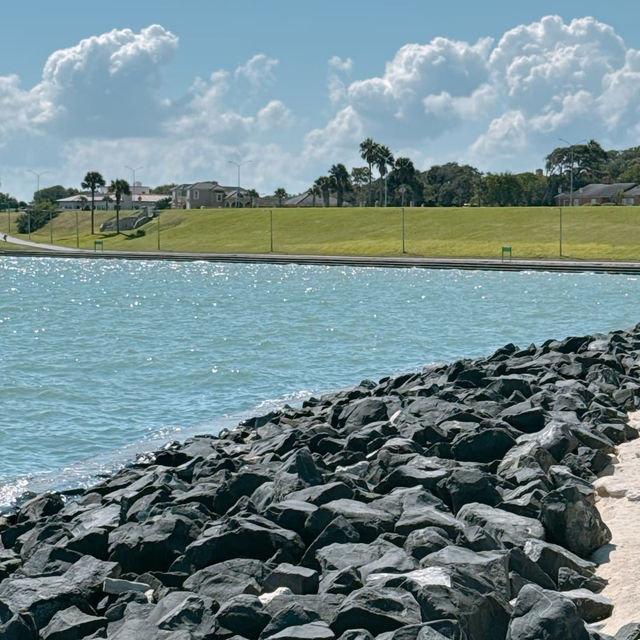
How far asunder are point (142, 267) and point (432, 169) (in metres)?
92.6

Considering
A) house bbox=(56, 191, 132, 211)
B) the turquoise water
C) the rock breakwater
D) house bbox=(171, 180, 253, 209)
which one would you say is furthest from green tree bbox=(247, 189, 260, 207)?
the rock breakwater

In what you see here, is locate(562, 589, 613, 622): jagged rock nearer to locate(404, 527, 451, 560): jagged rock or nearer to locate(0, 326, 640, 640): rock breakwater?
locate(0, 326, 640, 640): rock breakwater

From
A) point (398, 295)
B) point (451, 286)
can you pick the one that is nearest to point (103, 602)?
point (398, 295)

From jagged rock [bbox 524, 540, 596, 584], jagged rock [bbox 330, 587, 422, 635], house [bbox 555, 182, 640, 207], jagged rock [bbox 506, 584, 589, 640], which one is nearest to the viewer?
jagged rock [bbox 506, 584, 589, 640]

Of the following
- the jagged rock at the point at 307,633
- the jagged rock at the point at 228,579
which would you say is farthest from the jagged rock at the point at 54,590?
the jagged rock at the point at 307,633

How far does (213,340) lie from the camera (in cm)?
2944

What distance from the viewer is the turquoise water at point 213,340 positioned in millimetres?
16281

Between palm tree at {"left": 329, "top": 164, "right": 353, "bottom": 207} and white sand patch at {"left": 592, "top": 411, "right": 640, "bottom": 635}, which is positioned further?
palm tree at {"left": 329, "top": 164, "right": 353, "bottom": 207}

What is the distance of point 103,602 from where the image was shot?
677 centimetres

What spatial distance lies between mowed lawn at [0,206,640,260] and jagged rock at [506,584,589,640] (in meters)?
Result: 69.2

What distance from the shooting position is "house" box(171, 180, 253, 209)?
16338 centimetres

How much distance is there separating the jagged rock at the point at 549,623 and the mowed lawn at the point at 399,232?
69.2 metres

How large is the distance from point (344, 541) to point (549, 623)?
219 cm

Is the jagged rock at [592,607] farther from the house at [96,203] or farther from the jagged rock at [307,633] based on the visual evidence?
the house at [96,203]
